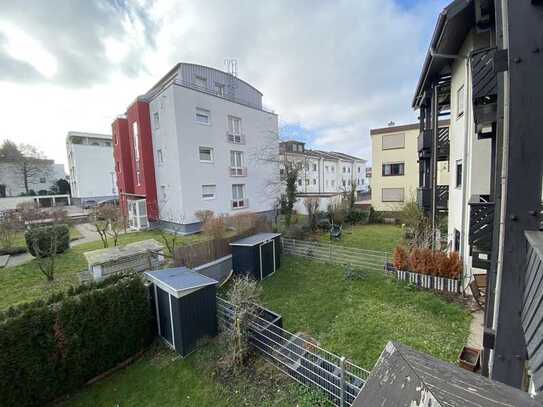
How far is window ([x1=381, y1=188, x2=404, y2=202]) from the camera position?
22.9m

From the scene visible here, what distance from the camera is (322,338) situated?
6203 mm

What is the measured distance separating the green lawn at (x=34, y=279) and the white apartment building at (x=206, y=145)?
6.26m

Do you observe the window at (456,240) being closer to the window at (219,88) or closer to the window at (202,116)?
the window at (202,116)

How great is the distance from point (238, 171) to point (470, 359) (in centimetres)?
1771

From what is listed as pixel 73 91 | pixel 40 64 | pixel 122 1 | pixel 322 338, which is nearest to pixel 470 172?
pixel 322 338

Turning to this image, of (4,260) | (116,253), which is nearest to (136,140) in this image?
(4,260)

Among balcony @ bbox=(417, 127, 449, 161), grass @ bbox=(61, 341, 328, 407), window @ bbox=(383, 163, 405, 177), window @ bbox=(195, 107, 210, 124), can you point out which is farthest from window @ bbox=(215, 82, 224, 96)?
grass @ bbox=(61, 341, 328, 407)

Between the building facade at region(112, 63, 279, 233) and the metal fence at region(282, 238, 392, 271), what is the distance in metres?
7.70

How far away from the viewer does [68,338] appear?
4.95m

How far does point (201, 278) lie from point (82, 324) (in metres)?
2.65

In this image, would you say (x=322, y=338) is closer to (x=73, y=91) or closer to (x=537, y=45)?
(x=537, y=45)

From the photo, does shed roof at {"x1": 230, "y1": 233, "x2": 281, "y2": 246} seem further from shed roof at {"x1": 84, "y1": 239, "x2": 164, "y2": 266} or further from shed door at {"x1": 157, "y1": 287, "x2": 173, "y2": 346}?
shed door at {"x1": 157, "y1": 287, "x2": 173, "y2": 346}

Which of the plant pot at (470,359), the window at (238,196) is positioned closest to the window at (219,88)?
the window at (238,196)

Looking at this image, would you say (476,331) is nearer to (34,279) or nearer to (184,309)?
(184,309)
